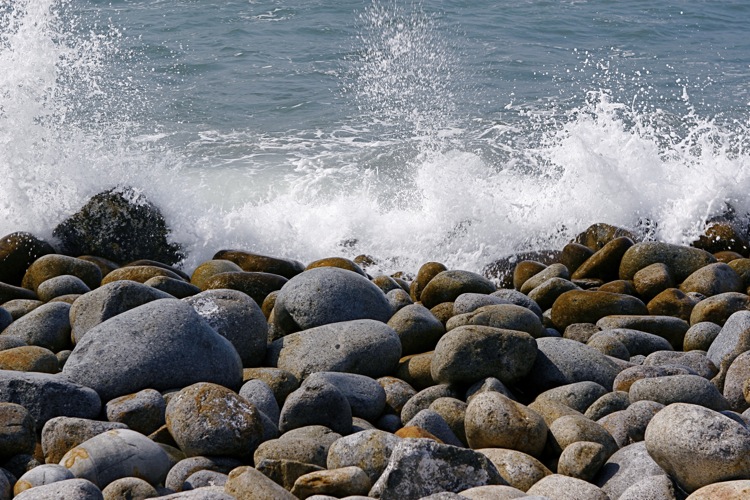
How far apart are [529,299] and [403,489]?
10.7ft

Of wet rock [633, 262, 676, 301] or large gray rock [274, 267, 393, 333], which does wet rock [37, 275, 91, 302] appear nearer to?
large gray rock [274, 267, 393, 333]

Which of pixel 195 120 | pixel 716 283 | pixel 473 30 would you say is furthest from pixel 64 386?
pixel 473 30

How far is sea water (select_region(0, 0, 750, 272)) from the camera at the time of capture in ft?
28.9

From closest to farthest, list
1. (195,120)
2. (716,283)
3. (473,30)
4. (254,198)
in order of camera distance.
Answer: (716,283) → (254,198) → (195,120) → (473,30)

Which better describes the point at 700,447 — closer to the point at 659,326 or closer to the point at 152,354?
the point at 152,354

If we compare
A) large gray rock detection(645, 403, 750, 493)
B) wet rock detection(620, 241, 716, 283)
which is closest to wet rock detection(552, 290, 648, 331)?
wet rock detection(620, 241, 716, 283)

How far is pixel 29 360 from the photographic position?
464 cm

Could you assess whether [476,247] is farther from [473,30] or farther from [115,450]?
[473,30]

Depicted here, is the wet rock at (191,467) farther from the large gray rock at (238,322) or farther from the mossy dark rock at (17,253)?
the mossy dark rock at (17,253)

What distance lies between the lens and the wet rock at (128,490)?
322 cm

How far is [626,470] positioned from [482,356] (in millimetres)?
1198

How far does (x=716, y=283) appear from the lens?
22.6 feet

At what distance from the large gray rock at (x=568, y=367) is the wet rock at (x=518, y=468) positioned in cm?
111

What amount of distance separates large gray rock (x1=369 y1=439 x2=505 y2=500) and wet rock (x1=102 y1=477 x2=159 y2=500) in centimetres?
80
